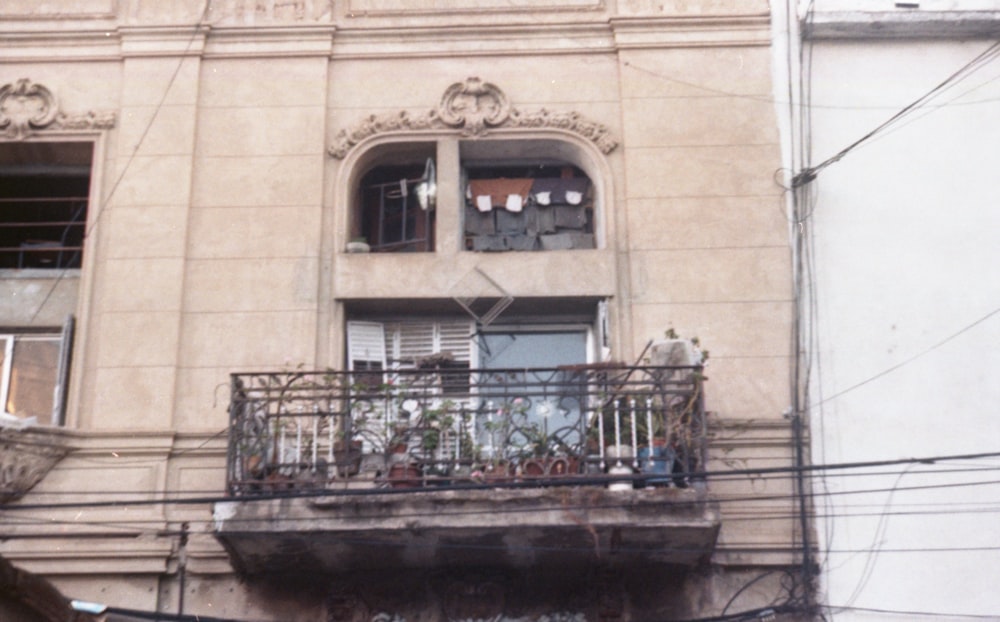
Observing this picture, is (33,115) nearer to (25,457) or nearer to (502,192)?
(25,457)

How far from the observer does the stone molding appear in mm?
12070

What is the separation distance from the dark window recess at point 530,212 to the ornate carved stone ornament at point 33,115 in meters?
3.58

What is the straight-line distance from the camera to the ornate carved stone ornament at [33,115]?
540 inches

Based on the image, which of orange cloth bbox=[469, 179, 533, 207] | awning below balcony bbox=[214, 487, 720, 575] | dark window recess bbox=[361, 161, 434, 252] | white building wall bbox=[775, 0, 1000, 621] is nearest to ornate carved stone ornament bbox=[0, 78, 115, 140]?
dark window recess bbox=[361, 161, 434, 252]

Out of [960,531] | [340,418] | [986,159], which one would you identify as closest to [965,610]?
[960,531]

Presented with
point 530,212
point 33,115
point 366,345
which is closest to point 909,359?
point 530,212

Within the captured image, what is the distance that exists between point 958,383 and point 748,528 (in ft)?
7.45

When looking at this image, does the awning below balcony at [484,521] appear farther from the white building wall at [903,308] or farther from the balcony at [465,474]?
the white building wall at [903,308]

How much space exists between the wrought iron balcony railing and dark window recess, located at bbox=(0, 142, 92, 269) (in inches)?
130

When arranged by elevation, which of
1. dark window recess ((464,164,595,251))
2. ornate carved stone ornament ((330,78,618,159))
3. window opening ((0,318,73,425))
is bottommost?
window opening ((0,318,73,425))

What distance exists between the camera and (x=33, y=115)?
13.8m

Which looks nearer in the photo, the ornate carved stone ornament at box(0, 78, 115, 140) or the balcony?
the balcony

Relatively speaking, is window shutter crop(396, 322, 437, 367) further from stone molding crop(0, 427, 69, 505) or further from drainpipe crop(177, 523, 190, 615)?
stone molding crop(0, 427, 69, 505)

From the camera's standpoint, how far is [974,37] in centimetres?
1371
